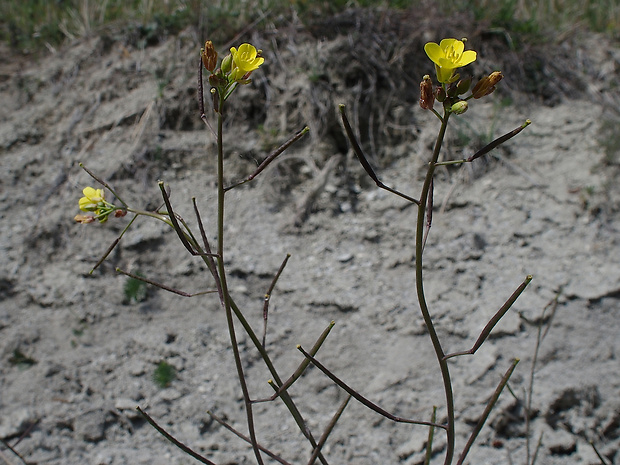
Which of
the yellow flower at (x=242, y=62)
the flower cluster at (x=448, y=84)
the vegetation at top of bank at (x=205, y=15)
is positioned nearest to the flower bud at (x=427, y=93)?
the flower cluster at (x=448, y=84)

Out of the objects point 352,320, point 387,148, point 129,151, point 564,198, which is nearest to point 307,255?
point 352,320

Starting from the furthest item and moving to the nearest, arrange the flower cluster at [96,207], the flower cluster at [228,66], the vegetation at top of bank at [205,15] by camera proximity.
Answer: the vegetation at top of bank at [205,15], the flower cluster at [96,207], the flower cluster at [228,66]

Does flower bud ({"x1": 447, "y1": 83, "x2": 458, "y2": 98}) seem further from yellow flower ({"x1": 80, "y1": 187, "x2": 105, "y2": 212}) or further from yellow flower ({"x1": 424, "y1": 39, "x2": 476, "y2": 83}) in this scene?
yellow flower ({"x1": 80, "y1": 187, "x2": 105, "y2": 212})

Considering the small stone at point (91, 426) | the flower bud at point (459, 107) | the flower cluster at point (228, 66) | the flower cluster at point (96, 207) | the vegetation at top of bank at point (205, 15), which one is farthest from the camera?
the vegetation at top of bank at point (205, 15)

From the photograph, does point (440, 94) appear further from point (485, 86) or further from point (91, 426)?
point (91, 426)

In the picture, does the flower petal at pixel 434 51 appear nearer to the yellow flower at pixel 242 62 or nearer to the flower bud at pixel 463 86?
the flower bud at pixel 463 86

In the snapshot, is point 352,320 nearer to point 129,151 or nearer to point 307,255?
point 307,255

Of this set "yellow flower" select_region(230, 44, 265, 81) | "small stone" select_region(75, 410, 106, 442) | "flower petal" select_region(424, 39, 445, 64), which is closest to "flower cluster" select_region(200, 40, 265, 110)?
"yellow flower" select_region(230, 44, 265, 81)
